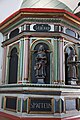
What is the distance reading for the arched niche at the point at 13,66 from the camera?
3.40 metres

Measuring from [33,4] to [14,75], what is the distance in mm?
2674

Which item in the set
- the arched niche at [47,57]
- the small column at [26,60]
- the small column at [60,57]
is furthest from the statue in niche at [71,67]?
the small column at [26,60]

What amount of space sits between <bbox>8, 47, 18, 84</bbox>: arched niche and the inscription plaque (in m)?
0.60

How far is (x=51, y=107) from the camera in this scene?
9.77 feet

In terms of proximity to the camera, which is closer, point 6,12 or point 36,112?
point 36,112

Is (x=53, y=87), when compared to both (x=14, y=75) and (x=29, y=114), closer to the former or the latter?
(x=29, y=114)

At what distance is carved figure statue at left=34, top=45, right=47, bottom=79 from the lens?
3096 millimetres

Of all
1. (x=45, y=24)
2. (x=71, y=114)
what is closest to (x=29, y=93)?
(x=71, y=114)

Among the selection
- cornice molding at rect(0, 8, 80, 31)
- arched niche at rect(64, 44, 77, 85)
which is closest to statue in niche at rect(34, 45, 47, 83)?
arched niche at rect(64, 44, 77, 85)

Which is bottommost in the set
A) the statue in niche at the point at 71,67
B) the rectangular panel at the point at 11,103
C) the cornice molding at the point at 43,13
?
the rectangular panel at the point at 11,103

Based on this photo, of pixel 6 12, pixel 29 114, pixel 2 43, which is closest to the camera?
pixel 29 114

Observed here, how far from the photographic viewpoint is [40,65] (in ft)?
10.2

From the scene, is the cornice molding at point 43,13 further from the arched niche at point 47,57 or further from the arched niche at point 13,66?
the arched niche at point 13,66

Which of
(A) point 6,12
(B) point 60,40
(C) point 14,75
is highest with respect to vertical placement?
(A) point 6,12
